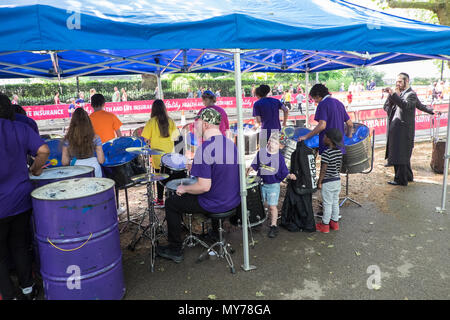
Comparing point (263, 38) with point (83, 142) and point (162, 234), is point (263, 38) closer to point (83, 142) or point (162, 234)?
point (83, 142)

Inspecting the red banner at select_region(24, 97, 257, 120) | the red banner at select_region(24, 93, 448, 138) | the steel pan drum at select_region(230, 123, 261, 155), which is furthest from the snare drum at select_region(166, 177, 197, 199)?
the red banner at select_region(24, 97, 257, 120)

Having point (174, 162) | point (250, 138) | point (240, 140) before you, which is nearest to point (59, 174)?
point (174, 162)

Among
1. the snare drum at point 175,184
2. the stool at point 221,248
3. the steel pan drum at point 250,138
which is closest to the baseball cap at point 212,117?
the snare drum at point 175,184

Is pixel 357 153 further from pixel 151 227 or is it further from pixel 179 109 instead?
Result: pixel 179 109

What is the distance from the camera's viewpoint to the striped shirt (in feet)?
12.5

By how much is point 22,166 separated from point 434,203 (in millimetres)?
5050

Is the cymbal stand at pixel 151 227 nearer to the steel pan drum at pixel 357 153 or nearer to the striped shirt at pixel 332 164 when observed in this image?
the striped shirt at pixel 332 164

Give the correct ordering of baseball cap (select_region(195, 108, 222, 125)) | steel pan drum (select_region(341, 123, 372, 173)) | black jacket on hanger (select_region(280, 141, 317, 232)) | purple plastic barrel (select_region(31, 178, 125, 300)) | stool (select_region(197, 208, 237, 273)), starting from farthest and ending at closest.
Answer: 1. steel pan drum (select_region(341, 123, 372, 173))
2. black jacket on hanger (select_region(280, 141, 317, 232))
3. stool (select_region(197, 208, 237, 273))
4. baseball cap (select_region(195, 108, 222, 125))
5. purple plastic barrel (select_region(31, 178, 125, 300))

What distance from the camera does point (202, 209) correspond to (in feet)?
9.91

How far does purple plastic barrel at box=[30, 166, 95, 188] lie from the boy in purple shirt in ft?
5.62

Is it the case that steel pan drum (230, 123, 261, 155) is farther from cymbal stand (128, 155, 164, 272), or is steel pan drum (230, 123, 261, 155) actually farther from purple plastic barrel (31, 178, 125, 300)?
purple plastic barrel (31, 178, 125, 300)

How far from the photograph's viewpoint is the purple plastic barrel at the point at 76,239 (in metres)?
2.32

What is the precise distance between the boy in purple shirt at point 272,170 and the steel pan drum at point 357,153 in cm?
125

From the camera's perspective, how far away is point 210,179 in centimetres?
285
